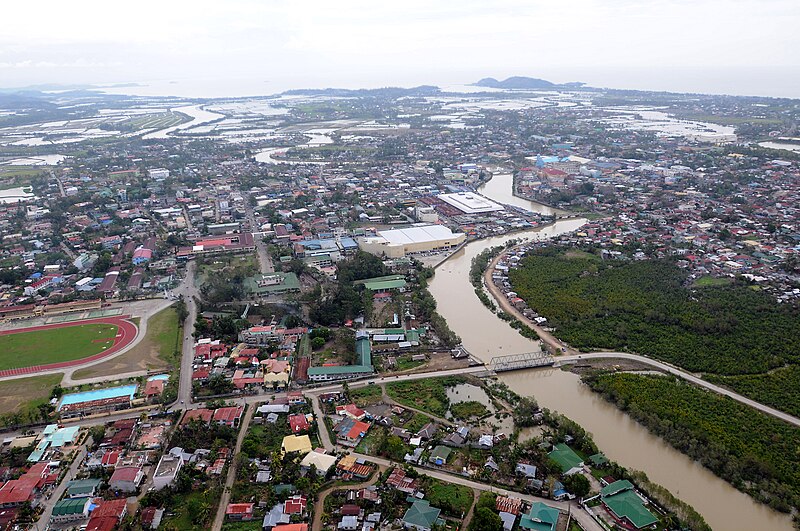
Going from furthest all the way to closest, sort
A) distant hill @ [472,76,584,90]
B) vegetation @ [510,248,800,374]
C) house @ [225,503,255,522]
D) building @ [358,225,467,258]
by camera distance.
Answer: distant hill @ [472,76,584,90]
building @ [358,225,467,258]
vegetation @ [510,248,800,374]
house @ [225,503,255,522]

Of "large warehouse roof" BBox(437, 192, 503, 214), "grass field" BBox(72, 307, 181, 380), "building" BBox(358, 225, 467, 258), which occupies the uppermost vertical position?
"large warehouse roof" BBox(437, 192, 503, 214)

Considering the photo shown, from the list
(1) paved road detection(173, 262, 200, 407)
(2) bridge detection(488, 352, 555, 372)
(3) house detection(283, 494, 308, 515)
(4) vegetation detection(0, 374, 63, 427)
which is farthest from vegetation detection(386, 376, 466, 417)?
(4) vegetation detection(0, 374, 63, 427)

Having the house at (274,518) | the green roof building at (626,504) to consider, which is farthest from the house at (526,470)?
the house at (274,518)

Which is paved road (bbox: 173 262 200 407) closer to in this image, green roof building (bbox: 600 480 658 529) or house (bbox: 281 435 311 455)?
house (bbox: 281 435 311 455)

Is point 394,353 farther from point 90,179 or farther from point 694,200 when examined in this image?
point 90,179

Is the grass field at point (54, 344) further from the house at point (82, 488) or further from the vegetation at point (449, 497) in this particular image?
the vegetation at point (449, 497)

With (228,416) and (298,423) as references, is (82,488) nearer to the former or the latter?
(228,416)

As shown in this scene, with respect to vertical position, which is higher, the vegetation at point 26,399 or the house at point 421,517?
the house at point 421,517

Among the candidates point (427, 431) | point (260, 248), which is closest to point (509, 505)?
point (427, 431)
